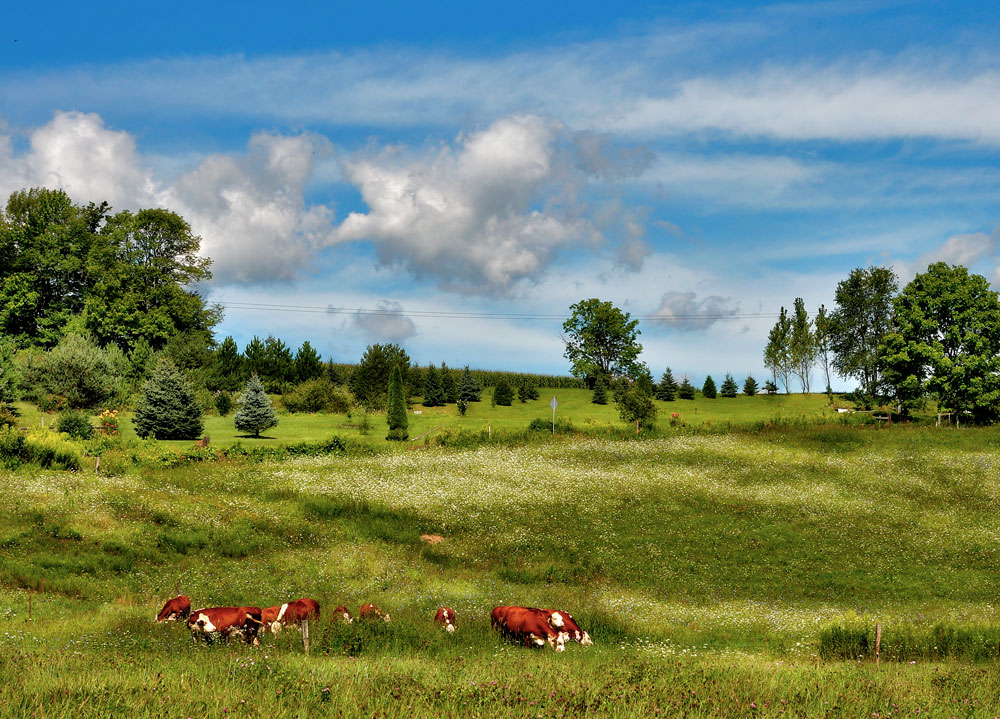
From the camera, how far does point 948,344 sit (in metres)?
57.5

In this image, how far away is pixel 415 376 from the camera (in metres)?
85.2

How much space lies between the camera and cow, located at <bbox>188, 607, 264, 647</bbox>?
41.7 ft

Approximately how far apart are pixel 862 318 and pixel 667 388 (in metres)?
26.2

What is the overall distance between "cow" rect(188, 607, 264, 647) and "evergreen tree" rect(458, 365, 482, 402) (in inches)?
2629

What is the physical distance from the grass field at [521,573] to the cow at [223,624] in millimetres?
390

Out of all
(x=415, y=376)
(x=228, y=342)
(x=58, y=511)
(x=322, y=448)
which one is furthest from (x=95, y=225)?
(x=58, y=511)

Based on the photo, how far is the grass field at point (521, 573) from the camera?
9.30 m

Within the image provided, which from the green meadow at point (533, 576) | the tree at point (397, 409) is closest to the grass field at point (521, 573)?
the green meadow at point (533, 576)

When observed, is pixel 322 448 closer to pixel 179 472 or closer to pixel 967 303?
pixel 179 472

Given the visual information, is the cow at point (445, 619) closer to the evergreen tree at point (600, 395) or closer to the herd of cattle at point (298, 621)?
the herd of cattle at point (298, 621)

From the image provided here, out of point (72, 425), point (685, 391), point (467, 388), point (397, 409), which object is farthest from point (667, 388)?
point (72, 425)

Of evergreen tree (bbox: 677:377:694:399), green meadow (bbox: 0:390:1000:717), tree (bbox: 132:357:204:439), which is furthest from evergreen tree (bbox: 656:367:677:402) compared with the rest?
tree (bbox: 132:357:204:439)

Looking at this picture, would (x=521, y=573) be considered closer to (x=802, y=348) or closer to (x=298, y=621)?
(x=298, y=621)

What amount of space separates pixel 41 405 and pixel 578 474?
150 feet
